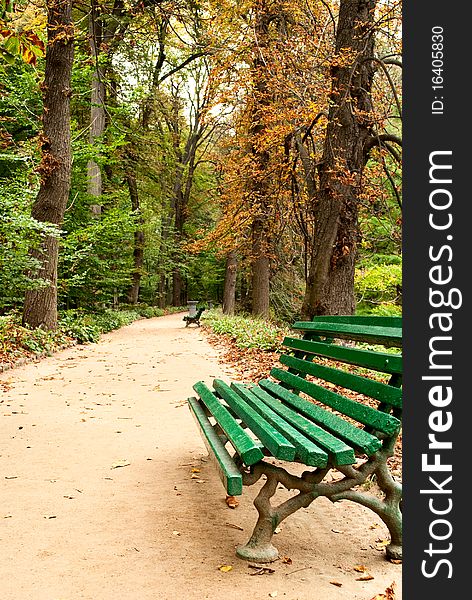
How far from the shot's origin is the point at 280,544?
329 cm

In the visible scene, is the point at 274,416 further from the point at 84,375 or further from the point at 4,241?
the point at 4,241

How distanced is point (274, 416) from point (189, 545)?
872 mm

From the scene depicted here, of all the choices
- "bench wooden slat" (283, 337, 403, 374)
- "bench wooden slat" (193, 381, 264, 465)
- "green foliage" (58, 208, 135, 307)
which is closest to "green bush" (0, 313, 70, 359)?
"green foliage" (58, 208, 135, 307)

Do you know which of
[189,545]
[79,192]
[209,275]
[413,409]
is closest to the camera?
[413,409]

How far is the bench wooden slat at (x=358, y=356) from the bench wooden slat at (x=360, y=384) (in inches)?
3.6

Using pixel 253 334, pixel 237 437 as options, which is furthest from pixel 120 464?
pixel 253 334

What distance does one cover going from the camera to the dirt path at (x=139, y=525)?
2.86 meters

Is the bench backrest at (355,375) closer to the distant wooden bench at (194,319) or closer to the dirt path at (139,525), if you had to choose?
the dirt path at (139,525)

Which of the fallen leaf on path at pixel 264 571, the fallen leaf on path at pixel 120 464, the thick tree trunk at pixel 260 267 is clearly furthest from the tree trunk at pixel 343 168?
the fallen leaf on path at pixel 264 571

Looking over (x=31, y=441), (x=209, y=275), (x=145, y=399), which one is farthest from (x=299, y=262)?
(x=209, y=275)

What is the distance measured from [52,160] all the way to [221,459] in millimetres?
10509

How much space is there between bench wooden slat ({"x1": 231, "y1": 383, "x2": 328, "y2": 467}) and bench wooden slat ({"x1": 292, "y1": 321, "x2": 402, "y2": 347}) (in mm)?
764

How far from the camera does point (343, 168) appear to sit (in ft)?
29.5

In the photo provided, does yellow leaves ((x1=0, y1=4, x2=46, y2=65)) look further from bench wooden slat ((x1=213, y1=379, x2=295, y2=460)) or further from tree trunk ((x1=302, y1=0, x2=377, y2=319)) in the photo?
tree trunk ((x1=302, y1=0, x2=377, y2=319))
